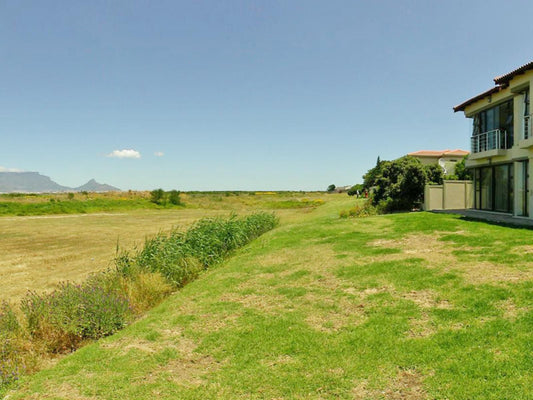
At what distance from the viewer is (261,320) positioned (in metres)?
6.91

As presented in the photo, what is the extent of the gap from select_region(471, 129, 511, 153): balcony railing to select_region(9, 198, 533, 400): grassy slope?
12049 mm

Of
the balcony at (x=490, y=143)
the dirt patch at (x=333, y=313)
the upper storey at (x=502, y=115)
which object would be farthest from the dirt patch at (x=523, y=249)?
the balcony at (x=490, y=143)

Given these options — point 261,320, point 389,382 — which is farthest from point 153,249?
point 389,382

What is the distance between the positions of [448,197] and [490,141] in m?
4.53

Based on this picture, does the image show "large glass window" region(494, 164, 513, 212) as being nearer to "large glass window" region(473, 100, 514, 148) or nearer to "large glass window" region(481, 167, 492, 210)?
"large glass window" region(481, 167, 492, 210)

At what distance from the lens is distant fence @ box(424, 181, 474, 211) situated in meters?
23.7

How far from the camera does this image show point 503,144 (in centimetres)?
1986

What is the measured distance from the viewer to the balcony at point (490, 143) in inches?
769

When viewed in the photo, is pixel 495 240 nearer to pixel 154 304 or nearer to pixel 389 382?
pixel 389 382

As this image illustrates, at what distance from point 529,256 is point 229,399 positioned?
28.4 feet

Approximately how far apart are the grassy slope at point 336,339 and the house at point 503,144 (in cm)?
953

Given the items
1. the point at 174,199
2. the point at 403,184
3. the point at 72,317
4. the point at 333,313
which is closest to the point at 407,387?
the point at 333,313

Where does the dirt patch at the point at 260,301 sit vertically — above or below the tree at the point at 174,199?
below

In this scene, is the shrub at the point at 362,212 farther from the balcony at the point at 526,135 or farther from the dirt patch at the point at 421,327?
the dirt patch at the point at 421,327
